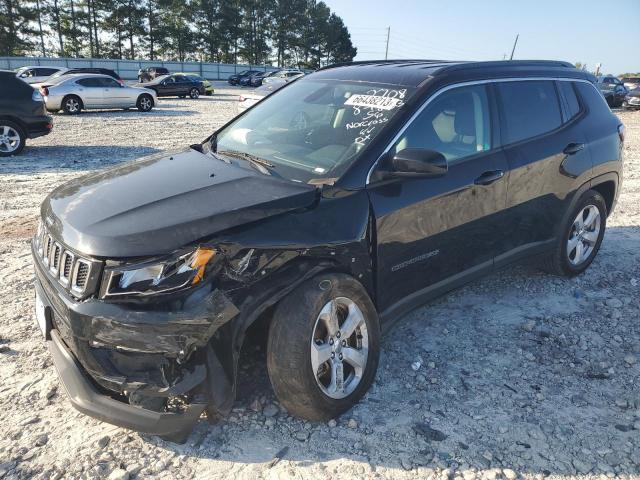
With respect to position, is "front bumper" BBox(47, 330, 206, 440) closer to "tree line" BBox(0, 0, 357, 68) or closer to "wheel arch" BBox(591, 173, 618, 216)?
"wheel arch" BBox(591, 173, 618, 216)

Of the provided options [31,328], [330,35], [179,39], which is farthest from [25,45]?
[31,328]

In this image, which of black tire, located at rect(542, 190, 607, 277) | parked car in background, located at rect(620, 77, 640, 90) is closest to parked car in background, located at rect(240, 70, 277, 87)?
parked car in background, located at rect(620, 77, 640, 90)

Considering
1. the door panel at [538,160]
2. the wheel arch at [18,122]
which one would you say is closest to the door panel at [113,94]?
the wheel arch at [18,122]

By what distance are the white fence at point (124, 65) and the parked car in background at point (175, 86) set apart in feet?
57.0

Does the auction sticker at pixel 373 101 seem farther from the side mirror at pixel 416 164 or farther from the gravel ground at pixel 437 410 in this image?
the gravel ground at pixel 437 410

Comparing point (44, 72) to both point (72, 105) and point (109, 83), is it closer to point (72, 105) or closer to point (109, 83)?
point (109, 83)

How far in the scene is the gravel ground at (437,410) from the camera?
2.51m

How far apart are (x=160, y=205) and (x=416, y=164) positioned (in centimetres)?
139

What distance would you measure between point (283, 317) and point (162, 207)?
806 millimetres

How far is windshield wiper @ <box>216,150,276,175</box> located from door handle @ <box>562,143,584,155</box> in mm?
2548

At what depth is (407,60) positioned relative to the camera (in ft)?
13.4

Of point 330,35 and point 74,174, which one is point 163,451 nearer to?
point 74,174

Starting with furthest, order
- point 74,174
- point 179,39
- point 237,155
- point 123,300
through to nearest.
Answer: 1. point 179,39
2. point 74,174
3. point 237,155
4. point 123,300

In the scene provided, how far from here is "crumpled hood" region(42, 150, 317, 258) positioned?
7.52ft
